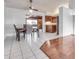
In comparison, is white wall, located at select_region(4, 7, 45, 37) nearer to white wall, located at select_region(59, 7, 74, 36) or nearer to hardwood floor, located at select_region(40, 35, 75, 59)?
white wall, located at select_region(59, 7, 74, 36)

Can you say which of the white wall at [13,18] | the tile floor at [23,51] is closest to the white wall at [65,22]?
the white wall at [13,18]

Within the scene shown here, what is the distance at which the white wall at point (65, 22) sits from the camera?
862cm

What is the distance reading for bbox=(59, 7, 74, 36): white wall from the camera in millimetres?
8625

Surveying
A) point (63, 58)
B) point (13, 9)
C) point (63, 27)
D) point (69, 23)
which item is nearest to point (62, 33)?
point (63, 27)

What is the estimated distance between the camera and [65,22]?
29.5 feet

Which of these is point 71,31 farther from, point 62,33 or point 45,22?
point 45,22

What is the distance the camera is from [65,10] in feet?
29.6

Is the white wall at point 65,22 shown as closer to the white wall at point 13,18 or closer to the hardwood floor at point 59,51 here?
the white wall at point 13,18

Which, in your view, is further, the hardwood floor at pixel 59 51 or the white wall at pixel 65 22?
the white wall at pixel 65 22

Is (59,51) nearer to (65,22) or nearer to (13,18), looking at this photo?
(65,22)
